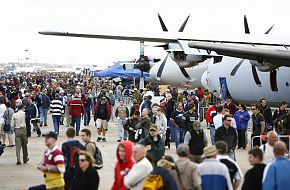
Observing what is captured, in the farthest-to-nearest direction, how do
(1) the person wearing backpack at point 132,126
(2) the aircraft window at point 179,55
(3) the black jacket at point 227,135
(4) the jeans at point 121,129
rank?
(2) the aircraft window at point 179,55 < (4) the jeans at point 121,129 < (1) the person wearing backpack at point 132,126 < (3) the black jacket at point 227,135

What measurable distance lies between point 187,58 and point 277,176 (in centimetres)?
1730

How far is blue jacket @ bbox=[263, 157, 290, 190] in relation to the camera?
8.35 m

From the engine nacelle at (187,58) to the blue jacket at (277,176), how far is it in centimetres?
1677

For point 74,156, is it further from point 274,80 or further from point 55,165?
point 274,80

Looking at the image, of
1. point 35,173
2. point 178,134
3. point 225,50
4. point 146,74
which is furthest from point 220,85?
point 146,74

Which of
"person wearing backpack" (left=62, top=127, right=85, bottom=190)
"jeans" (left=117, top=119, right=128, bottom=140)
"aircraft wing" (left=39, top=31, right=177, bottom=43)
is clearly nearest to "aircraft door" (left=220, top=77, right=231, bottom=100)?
"aircraft wing" (left=39, top=31, right=177, bottom=43)

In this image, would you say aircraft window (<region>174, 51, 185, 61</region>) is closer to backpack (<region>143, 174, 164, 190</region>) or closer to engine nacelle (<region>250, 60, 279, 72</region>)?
engine nacelle (<region>250, 60, 279, 72</region>)

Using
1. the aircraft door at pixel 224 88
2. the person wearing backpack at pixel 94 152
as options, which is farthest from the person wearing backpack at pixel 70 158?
the aircraft door at pixel 224 88

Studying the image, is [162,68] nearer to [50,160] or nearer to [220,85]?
[220,85]

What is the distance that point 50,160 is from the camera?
9906mm

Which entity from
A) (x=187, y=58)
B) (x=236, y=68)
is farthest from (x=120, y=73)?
(x=187, y=58)

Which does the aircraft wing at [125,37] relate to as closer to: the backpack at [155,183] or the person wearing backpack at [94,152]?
the person wearing backpack at [94,152]

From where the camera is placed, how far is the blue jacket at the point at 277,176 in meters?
8.35

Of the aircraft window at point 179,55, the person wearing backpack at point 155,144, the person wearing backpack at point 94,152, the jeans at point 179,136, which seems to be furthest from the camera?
the aircraft window at point 179,55
